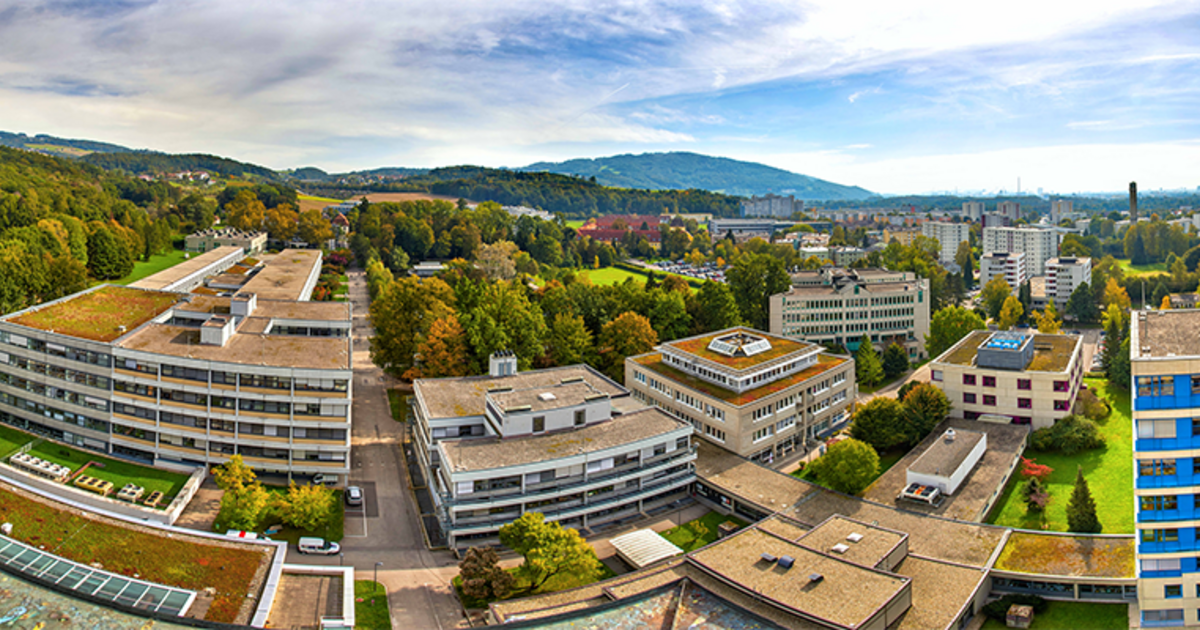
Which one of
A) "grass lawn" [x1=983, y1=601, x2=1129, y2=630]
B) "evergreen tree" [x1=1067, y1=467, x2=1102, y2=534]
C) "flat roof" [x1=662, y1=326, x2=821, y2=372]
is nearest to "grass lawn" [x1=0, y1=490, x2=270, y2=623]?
"grass lawn" [x1=983, y1=601, x2=1129, y2=630]

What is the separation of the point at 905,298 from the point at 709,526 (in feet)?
202

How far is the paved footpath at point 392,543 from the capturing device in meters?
38.1

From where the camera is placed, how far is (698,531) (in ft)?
154

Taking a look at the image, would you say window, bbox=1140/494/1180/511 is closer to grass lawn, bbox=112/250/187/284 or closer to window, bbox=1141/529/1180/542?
window, bbox=1141/529/1180/542

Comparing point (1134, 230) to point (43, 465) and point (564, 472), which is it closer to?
point (564, 472)

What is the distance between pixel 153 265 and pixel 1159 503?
127 meters

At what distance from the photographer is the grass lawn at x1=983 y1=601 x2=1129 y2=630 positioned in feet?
119

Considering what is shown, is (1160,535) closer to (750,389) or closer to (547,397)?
(750,389)

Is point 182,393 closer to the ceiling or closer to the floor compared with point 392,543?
closer to the ceiling

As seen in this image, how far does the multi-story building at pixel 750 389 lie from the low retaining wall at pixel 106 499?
36.0 metres

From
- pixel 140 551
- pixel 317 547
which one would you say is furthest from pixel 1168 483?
pixel 140 551

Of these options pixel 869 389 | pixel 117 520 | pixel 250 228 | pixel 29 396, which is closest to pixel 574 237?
pixel 250 228

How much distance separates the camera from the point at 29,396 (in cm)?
5316

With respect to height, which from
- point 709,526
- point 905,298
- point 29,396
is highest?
point 905,298
